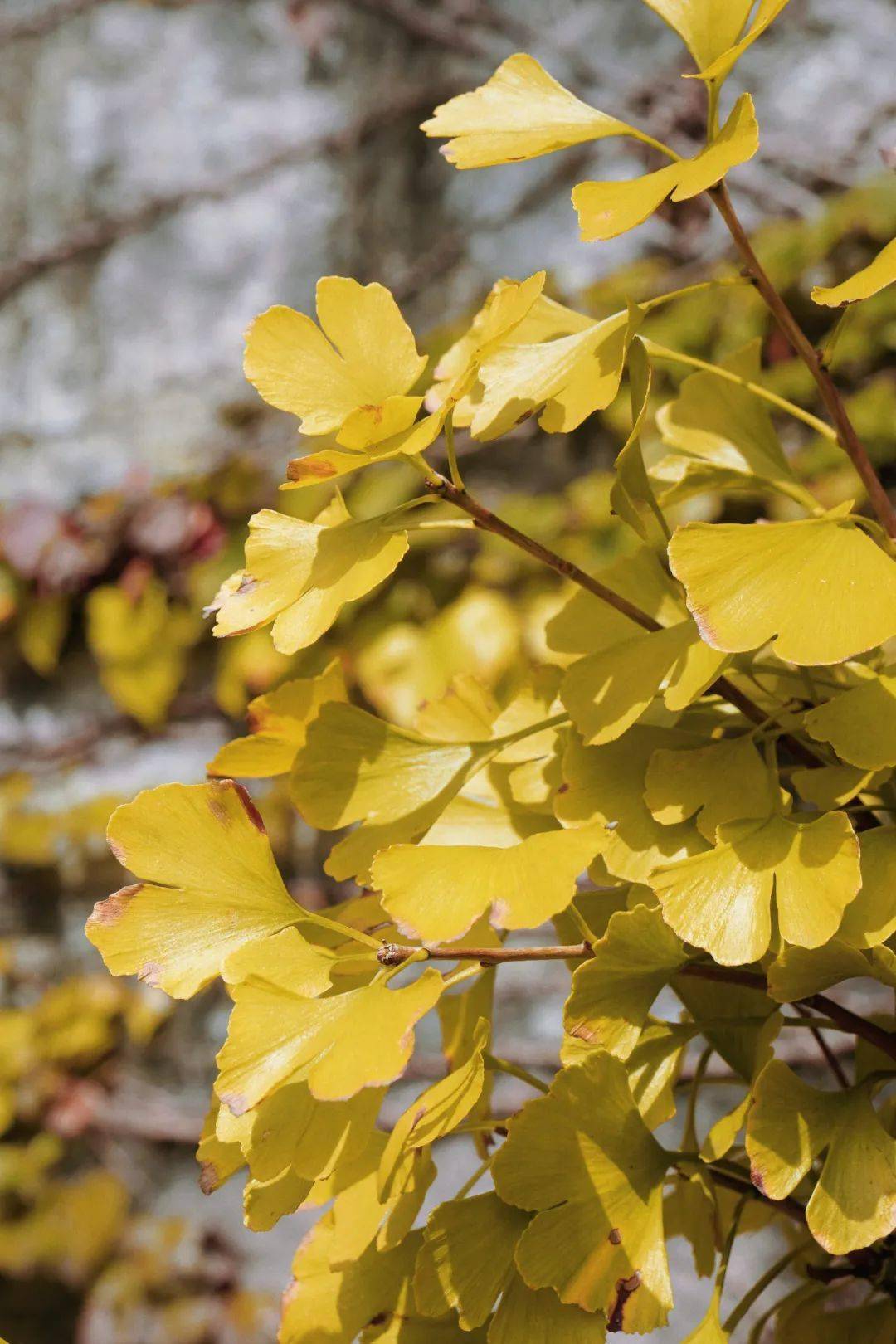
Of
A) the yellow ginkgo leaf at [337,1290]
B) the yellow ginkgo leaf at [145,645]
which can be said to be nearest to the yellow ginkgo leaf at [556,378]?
the yellow ginkgo leaf at [337,1290]

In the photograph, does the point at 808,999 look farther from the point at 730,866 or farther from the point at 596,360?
the point at 596,360

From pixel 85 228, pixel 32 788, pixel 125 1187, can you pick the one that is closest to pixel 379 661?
pixel 32 788

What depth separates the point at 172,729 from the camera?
62.4 inches

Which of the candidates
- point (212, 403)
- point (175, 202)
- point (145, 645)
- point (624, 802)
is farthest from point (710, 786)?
point (175, 202)

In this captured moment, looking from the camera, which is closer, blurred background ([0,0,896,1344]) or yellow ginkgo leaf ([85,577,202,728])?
blurred background ([0,0,896,1344])

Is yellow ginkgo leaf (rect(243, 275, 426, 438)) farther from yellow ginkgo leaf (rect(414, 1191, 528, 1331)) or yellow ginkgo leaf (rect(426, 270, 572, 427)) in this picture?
yellow ginkgo leaf (rect(414, 1191, 528, 1331))

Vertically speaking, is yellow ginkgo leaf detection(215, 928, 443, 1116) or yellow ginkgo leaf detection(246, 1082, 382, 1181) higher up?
yellow ginkgo leaf detection(215, 928, 443, 1116)

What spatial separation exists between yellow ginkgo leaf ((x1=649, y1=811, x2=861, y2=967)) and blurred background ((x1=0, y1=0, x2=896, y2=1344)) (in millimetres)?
974

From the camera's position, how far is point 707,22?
30 centimetres

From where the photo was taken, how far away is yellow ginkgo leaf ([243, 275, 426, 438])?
0.29m

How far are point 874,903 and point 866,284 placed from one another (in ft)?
0.47

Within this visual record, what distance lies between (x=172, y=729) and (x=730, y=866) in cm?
140

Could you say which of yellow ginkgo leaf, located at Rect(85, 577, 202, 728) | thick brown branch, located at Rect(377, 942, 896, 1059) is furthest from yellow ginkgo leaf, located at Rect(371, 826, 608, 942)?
yellow ginkgo leaf, located at Rect(85, 577, 202, 728)

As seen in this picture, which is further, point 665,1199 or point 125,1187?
point 125,1187
